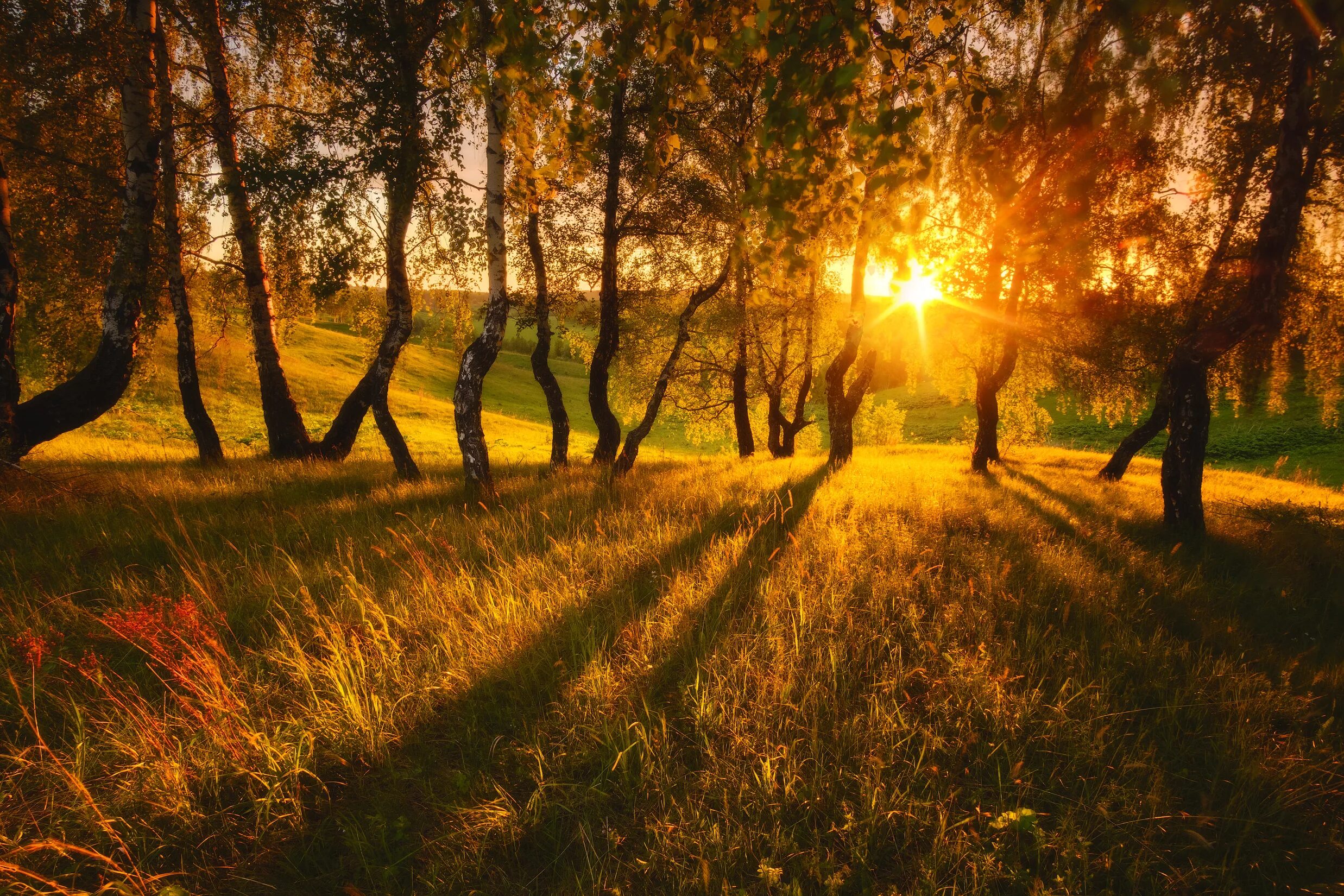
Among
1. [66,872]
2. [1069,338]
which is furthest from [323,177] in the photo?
[1069,338]

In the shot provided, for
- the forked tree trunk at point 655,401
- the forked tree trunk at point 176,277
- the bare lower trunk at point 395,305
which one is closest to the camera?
the forked tree trunk at point 176,277

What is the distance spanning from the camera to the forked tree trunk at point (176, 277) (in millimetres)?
7711

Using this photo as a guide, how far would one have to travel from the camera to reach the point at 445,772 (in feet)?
7.54

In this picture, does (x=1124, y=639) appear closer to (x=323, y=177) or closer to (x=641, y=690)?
(x=641, y=690)

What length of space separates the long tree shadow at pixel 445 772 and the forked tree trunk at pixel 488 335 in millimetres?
4485

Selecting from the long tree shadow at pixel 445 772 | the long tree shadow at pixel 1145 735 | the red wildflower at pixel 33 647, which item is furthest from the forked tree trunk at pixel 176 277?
the long tree shadow at pixel 1145 735

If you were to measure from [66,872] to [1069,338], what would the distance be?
678 inches

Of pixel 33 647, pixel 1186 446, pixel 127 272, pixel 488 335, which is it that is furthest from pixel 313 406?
pixel 1186 446

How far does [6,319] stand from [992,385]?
18325 millimetres

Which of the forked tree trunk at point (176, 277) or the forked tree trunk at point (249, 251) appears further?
the forked tree trunk at point (249, 251)

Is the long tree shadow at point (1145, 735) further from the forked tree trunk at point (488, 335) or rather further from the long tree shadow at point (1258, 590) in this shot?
the forked tree trunk at point (488, 335)

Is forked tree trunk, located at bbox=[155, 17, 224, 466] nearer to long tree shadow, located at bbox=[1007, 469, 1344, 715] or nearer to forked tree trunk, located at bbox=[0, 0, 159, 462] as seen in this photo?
forked tree trunk, located at bbox=[0, 0, 159, 462]

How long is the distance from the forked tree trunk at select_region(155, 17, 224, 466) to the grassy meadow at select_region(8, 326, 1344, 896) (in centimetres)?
491

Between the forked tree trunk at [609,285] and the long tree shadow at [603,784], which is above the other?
the forked tree trunk at [609,285]
